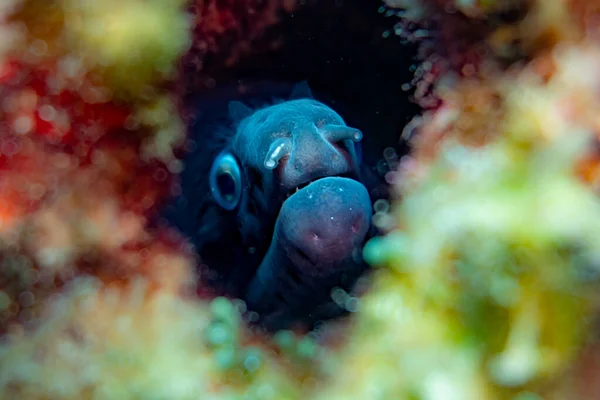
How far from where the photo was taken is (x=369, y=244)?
1840 mm

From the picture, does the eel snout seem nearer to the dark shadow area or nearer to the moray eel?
the moray eel

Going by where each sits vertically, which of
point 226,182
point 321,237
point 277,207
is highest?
point 321,237

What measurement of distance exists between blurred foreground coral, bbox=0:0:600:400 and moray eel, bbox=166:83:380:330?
82 cm

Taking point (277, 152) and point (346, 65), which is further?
point (346, 65)

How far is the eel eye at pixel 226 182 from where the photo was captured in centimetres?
421

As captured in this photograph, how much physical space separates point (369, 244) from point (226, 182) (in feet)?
8.85

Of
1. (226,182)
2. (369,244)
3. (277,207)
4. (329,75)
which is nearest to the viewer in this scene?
(369,244)

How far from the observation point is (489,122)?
1.50 meters

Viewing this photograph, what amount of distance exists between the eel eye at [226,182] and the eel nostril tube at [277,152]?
26.3 inches

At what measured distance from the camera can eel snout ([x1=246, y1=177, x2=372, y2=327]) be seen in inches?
120

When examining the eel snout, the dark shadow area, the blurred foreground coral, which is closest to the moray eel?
the eel snout

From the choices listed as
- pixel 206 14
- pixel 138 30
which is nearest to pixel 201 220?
pixel 206 14

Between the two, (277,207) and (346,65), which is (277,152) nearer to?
(277,207)

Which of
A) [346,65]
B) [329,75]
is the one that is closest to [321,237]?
[346,65]
